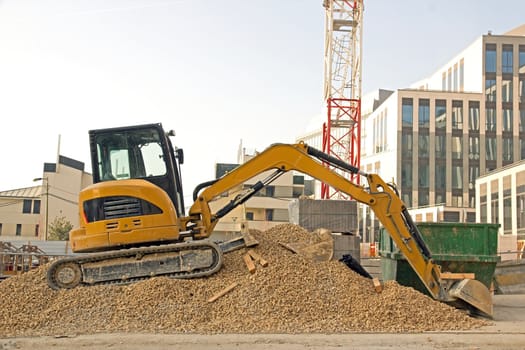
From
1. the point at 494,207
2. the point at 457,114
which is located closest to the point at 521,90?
the point at 457,114

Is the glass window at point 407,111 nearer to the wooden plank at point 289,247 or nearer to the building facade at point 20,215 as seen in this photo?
the building facade at point 20,215

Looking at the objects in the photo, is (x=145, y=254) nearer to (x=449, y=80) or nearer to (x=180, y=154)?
(x=180, y=154)

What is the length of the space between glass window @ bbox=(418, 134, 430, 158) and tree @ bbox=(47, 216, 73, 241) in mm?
35259

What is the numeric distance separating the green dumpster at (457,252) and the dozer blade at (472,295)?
1649 mm

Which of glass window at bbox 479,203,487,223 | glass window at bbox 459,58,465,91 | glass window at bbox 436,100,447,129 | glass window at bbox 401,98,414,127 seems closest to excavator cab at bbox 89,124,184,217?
glass window at bbox 479,203,487,223

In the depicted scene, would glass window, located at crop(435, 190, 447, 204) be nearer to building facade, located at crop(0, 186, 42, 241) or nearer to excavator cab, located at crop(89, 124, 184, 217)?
building facade, located at crop(0, 186, 42, 241)

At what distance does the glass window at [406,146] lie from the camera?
206 feet

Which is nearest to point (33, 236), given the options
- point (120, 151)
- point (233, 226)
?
point (233, 226)

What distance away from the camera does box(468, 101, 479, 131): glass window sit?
6153 cm

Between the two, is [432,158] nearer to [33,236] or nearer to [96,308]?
[33,236]

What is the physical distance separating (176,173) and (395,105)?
53975 mm

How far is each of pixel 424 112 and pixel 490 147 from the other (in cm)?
757

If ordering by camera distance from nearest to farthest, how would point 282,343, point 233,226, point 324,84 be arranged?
point 282,343, point 324,84, point 233,226

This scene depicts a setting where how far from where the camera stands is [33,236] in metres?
54.5
